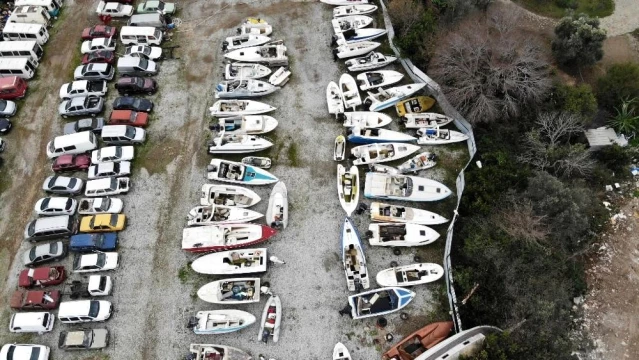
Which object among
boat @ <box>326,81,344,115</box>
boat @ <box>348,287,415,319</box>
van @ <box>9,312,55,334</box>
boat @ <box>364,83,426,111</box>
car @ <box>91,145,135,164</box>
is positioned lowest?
boat @ <box>348,287,415,319</box>

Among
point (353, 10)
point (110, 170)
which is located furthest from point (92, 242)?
point (353, 10)

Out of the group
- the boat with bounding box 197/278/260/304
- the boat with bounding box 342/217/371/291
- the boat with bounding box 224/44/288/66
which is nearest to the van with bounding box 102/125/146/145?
the boat with bounding box 224/44/288/66

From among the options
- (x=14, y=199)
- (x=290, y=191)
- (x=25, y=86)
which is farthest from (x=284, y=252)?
(x=25, y=86)

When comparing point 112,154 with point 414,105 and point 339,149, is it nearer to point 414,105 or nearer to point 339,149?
point 339,149

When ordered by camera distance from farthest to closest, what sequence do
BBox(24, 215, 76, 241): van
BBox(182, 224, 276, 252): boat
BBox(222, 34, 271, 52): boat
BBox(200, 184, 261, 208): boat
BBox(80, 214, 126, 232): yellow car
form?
BBox(222, 34, 271, 52): boat < BBox(200, 184, 261, 208): boat < BBox(80, 214, 126, 232): yellow car < BBox(24, 215, 76, 241): van < BBox(182, 224, 276, 252): boat

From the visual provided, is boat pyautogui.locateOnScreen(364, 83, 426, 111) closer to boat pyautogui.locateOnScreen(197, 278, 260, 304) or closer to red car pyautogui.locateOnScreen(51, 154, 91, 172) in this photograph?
boat pyautogui.locateOnScreen(197, 278, 260, 304)
